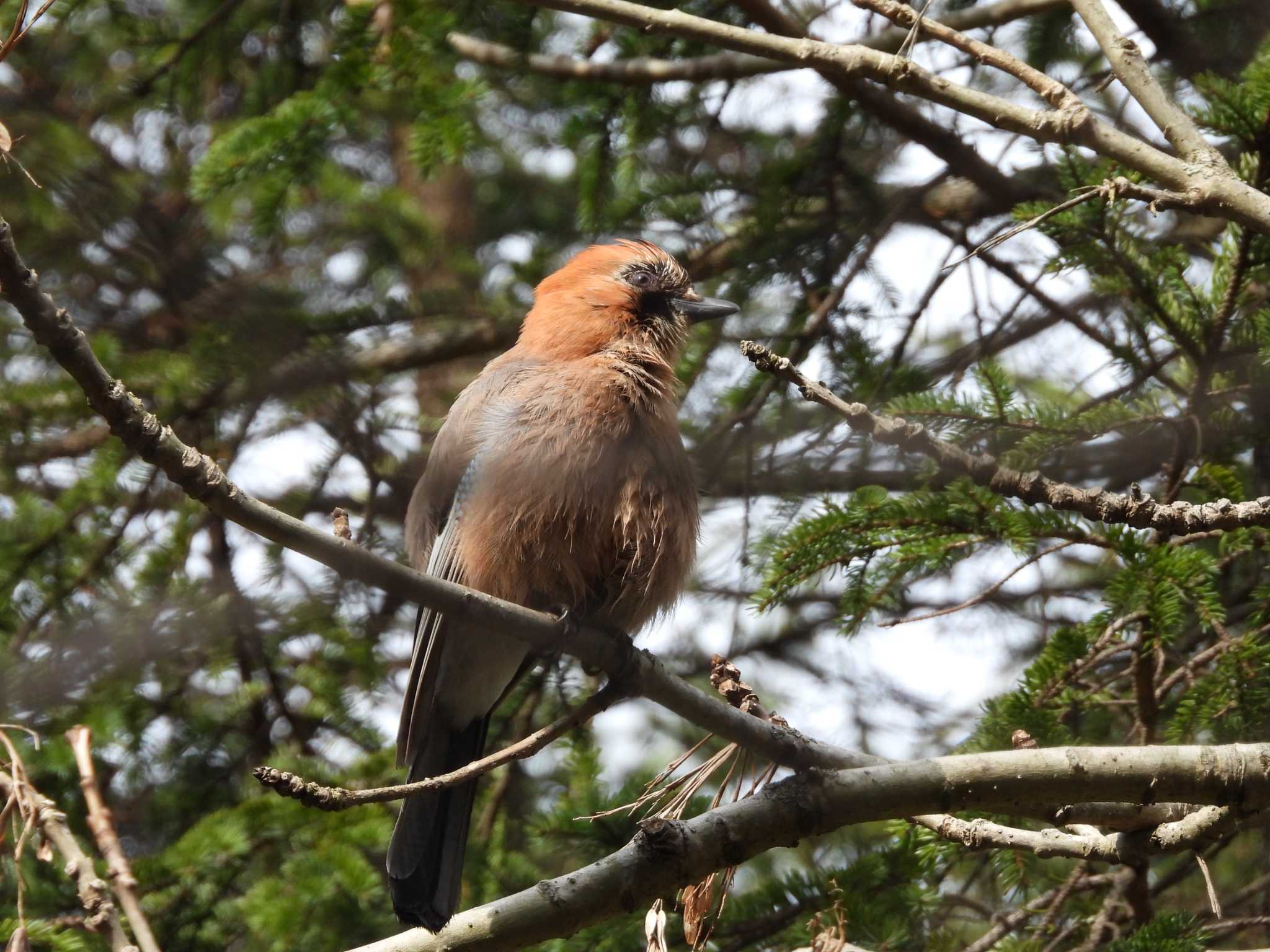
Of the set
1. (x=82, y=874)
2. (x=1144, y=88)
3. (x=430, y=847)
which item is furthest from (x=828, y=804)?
(x=1144, y=88)

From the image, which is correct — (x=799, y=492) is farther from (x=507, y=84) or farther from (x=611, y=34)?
(x=507, y=84)

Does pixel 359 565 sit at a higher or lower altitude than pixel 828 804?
higher

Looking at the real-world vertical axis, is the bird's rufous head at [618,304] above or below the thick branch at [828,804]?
above

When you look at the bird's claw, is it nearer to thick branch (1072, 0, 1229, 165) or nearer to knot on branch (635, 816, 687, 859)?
knot on branch (635, 816, 687, 859)

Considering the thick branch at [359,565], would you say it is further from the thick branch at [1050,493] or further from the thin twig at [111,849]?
the thin twig at [111,849]

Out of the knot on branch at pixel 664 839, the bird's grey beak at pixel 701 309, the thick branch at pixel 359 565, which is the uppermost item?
the bird's grey beak at pixel 701 309

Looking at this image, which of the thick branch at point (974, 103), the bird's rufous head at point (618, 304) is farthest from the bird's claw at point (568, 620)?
the thick branch at point (974, 103)

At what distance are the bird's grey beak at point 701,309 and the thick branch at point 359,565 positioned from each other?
1.68 meters

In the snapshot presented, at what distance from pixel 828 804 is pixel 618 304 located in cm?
236

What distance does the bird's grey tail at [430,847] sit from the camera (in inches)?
145

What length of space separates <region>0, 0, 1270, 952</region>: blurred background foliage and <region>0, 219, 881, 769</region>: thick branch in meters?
0.62

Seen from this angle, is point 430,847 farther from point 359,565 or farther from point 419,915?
point 359,565

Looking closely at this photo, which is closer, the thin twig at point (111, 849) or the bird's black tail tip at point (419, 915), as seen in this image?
the thin twig at point (111, 849)

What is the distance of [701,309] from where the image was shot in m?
4.84
